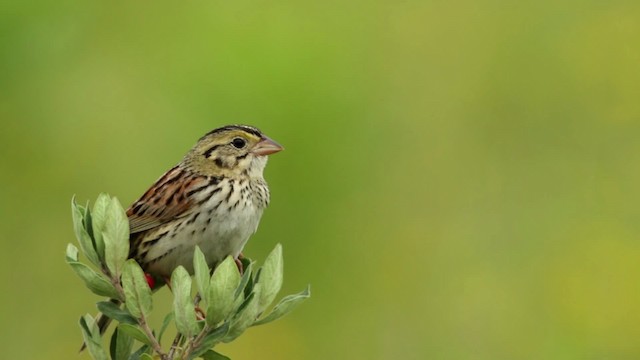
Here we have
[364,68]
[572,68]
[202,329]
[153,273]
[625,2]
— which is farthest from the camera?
[625,2]

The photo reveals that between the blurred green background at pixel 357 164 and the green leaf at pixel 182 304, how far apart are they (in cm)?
243

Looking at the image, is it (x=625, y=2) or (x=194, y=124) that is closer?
(x=194, y=124)

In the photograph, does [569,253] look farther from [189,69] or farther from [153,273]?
[153,273]

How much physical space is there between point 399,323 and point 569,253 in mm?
963

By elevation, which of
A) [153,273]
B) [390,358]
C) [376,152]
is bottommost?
[390,358]

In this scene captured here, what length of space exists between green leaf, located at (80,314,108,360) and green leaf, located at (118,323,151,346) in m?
0.03

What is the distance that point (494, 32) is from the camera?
23.1 ft

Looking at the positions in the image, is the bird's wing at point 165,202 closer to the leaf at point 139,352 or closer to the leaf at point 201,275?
the leaf at point 139,352

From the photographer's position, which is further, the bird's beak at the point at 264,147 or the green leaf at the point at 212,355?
the bird's beak at the point at 264,147

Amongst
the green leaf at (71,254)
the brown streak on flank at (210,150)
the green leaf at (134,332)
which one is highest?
the green leaf at (71,254)

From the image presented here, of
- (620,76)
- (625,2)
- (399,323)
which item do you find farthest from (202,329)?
(625,2)

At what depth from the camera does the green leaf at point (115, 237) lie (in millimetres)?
1719

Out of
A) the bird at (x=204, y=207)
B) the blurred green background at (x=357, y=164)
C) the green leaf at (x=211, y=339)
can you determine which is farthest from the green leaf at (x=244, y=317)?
the blurred green background at (x=357, y=164)

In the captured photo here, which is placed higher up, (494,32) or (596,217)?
(494,32)
